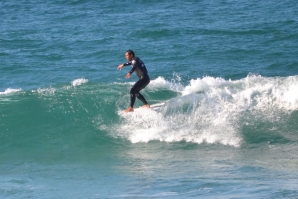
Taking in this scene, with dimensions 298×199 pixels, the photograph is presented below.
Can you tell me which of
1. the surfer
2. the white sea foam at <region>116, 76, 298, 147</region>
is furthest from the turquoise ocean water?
the surfer

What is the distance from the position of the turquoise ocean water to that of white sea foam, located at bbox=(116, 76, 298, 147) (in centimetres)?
3

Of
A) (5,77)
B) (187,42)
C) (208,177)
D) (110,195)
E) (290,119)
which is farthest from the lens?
(187,42)

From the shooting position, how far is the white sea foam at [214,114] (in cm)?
1175

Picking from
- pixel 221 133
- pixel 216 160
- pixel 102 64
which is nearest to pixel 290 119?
pixel 221 133

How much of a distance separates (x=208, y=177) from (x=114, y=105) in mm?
4897

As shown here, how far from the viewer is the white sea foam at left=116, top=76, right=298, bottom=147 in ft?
38.5

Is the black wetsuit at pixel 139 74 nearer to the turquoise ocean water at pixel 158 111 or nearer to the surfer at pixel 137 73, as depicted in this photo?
the surfer at pixel 137 73

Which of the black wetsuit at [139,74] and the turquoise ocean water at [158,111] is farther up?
the black wetsuit at [139,74]

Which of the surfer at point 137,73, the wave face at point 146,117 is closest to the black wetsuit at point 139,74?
the surfer at point 137,73

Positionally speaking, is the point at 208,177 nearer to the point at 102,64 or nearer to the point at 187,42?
the point at 102,64

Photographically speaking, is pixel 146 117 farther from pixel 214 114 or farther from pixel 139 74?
pixel 214 114

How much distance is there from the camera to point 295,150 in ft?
35.4

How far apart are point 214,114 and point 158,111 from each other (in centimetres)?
120

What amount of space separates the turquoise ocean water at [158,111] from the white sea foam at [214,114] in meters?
0.03
